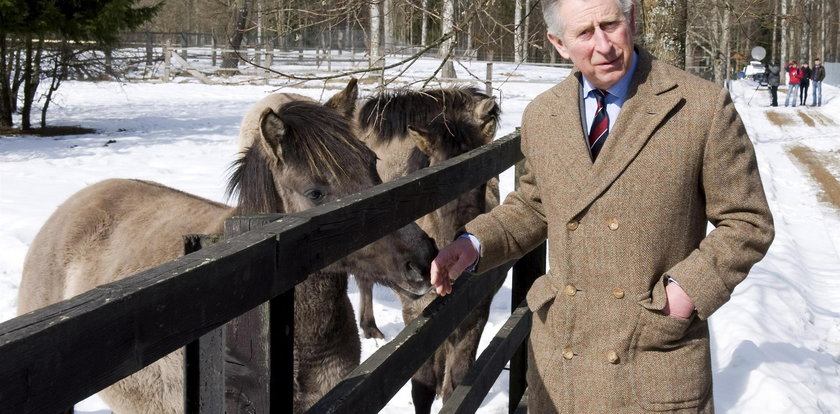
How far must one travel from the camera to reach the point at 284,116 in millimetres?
3328

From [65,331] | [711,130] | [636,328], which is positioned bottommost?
[636,328]

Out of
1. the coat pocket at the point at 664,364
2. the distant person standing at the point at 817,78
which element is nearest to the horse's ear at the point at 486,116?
the coat pocket at the point at 664,364

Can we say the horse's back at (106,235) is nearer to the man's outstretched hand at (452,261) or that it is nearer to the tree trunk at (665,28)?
the man's outstretched hand at (452,261)

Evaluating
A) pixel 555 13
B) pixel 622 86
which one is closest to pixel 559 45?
pixel 555 13

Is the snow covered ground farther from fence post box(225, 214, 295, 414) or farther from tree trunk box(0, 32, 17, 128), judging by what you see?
fence post box(225, 214, 295, 414)

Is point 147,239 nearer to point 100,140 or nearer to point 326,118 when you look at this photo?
point 326,118

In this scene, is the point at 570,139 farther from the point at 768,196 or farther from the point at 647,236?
the point at 768,196

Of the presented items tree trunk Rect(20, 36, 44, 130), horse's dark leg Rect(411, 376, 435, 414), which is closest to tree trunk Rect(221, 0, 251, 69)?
horse's dark leg Rect(411, 376, 435, 414)

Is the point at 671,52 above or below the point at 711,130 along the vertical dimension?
above

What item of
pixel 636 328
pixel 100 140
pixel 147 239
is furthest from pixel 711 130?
pixel 100 140

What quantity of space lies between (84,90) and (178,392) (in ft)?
91.0

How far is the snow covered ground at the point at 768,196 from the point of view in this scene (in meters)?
5.18

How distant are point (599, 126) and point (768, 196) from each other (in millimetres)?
10626

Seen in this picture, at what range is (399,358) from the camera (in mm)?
2523
